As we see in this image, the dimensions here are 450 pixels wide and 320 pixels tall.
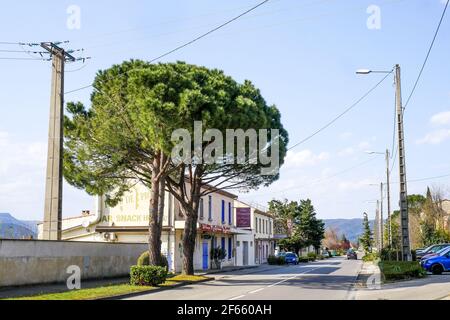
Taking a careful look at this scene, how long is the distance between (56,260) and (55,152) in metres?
4.68

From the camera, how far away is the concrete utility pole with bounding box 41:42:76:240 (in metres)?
22.8

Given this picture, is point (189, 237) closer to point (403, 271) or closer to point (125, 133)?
point (125, 133)

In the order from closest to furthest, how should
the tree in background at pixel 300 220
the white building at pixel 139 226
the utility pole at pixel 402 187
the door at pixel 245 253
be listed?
the utility pole at pixel 402 187 → the white building at pixel 139 226 → the door at pixel 245 253 → the tree in background at pixel 300 220

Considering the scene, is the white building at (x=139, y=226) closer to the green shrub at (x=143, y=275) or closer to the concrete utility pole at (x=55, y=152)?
the concrete utility pole at (x=55, y=152)

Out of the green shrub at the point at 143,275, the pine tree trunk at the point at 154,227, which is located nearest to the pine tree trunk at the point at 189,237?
the pine tree trunk at the point at 154,227

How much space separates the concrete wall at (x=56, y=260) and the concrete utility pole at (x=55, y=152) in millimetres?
866

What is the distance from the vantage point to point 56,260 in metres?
23.1

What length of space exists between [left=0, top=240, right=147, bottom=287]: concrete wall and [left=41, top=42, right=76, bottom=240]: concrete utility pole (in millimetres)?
866

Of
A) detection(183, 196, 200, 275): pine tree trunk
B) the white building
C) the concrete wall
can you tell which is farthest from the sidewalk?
the white building

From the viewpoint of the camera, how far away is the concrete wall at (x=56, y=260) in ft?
66.1

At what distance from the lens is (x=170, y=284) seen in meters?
23.4

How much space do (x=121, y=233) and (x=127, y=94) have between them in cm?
1610

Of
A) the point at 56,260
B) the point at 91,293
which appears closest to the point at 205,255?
the point at 56,260

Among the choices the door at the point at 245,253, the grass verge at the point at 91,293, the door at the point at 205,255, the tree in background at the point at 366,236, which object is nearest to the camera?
the grass verge at the point at 91,293
